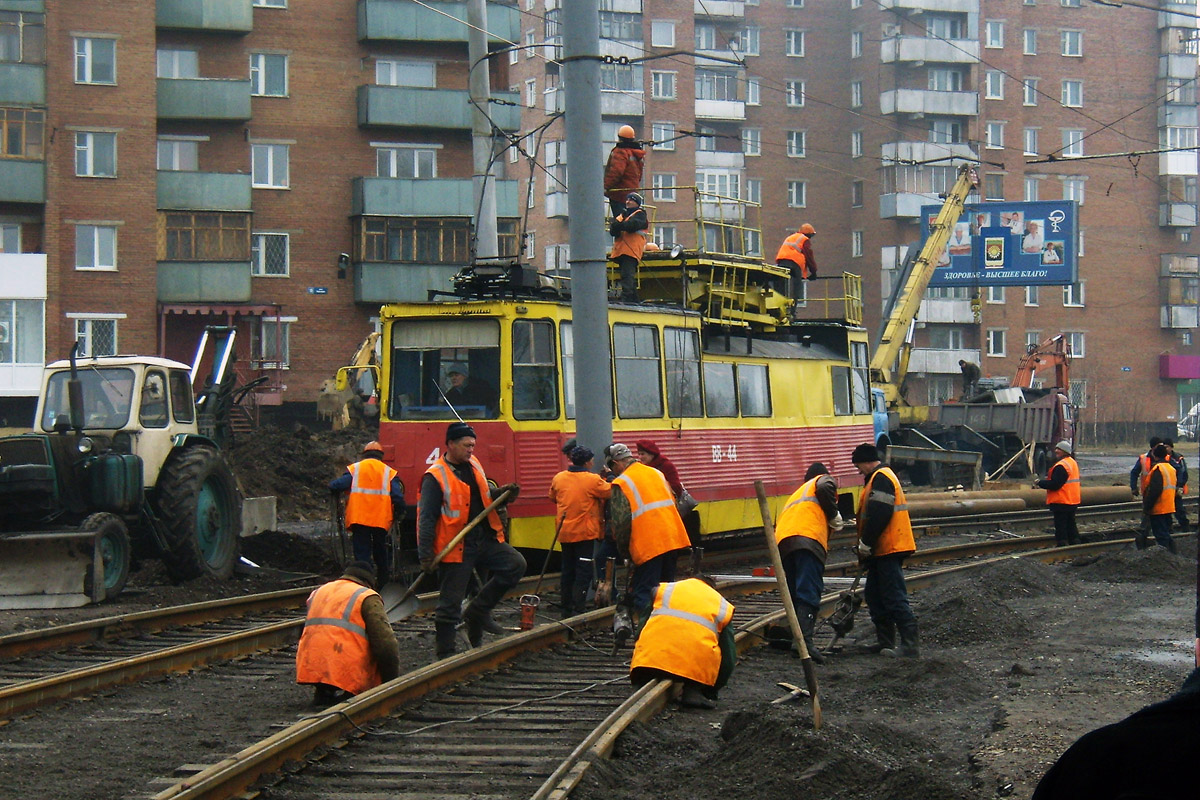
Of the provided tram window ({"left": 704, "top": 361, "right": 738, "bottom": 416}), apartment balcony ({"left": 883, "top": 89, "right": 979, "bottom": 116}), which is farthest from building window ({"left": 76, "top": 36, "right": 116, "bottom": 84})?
apartment balcony ({"left": 883, "top": 89, "right": 979, "bottom": 116})

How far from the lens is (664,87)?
68500 millimetres

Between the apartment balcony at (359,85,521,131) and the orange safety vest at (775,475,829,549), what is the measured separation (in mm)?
35995

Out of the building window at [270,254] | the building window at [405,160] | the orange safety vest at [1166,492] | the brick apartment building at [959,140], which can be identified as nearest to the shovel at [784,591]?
the orange safety vest at [1166,492]

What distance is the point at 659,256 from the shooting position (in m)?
19.3

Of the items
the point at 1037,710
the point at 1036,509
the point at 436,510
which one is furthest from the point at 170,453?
the point at 1036,509

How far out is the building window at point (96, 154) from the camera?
142 ft

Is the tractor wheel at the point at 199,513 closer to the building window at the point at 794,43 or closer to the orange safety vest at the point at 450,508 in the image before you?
the orange safety vest at the point at 450,508

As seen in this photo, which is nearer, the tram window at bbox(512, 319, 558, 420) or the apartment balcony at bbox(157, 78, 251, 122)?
the tram window at bbox(512, 319, 558, 420)

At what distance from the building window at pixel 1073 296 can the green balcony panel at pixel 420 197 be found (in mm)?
35593

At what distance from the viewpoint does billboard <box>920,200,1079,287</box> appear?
154 ft

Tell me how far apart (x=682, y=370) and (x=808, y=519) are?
6563 millimetres

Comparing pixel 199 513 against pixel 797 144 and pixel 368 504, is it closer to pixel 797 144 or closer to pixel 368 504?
pixel 368 504

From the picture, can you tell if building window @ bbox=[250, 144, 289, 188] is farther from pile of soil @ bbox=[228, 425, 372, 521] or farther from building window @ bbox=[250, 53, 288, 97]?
pile of soil @ bbox=[228, 425, 372, 521]

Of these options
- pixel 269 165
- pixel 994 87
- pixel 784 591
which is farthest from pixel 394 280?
pixel 784 591
